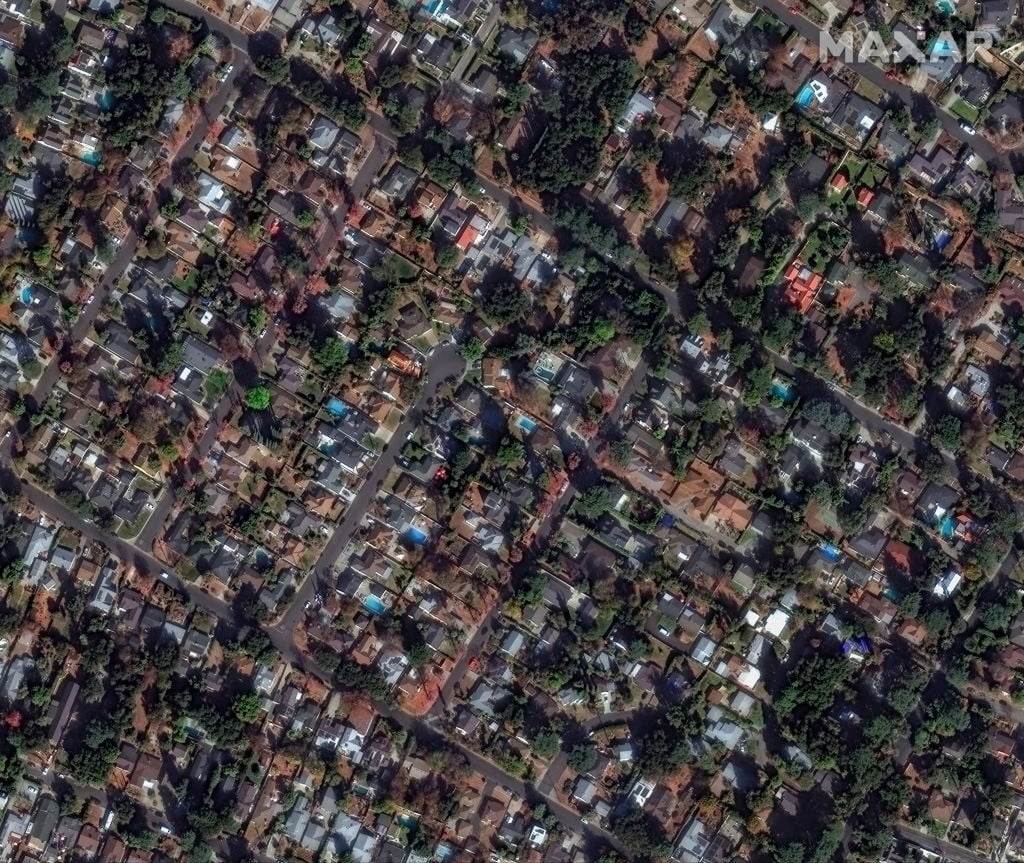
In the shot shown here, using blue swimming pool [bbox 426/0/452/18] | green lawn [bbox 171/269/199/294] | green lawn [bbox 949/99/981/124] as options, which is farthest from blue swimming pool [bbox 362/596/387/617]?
green lawn [bbox 949/99/981/124]

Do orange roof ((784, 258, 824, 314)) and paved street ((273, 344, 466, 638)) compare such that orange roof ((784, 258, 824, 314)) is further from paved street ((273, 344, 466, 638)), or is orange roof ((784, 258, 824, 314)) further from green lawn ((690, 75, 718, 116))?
paved street ((273, 344, 466, 638))

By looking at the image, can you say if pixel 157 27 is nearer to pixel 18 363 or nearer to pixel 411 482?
pixel 18 363

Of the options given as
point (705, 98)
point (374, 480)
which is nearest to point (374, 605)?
point (374, 480)

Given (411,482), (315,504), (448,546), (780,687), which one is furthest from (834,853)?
(315,504)

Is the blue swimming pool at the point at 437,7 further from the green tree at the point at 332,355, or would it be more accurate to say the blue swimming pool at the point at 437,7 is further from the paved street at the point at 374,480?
the green tree at the point at 332,355

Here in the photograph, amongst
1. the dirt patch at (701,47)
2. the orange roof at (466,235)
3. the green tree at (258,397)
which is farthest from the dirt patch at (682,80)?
the green tree at (258,397)

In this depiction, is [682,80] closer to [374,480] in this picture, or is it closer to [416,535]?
[374,480]
